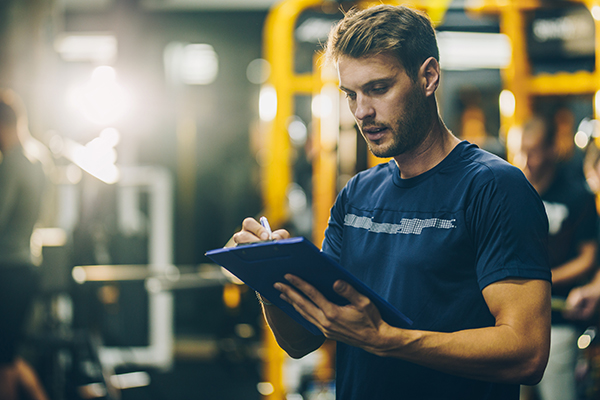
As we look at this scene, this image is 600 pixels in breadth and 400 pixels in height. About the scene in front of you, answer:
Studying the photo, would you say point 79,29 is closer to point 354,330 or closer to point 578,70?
point 578,70

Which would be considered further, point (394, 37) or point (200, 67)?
point (200, 67)

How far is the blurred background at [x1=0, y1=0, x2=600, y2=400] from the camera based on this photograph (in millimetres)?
3227

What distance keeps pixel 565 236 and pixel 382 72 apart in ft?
6.33

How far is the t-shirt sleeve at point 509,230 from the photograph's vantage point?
38.8 inches

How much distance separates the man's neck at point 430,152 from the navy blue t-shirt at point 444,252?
0.02 meters

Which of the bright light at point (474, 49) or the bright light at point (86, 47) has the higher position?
the bright light at point (86, 47)

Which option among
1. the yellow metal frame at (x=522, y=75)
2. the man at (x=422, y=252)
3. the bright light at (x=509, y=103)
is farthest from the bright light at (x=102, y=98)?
the man at (x=422, y=252)

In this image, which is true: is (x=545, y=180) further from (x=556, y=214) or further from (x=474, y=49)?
(x=474, y=49)

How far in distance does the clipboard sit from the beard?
36 cm

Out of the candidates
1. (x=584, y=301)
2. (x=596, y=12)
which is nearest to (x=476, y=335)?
(x=584, y=301)

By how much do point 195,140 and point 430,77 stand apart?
204 inches

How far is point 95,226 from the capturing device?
11.2 feet

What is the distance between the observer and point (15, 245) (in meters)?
2.83

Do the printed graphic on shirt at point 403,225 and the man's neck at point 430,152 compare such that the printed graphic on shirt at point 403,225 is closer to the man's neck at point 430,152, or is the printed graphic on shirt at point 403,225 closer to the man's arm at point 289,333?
the man's neck at point 430,152
